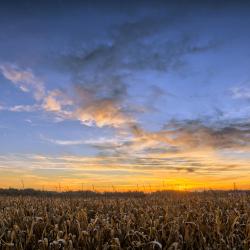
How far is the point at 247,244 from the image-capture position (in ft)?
32.6

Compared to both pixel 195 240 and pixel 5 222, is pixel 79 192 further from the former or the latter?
pixel 195 240

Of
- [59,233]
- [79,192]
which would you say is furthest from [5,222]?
[79,192]

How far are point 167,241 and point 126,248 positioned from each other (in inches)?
37.3

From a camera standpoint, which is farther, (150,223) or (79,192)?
(79,192)

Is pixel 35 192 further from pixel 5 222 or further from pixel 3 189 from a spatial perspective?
pixel 5 222

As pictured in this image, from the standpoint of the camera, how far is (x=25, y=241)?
1030 centimetres

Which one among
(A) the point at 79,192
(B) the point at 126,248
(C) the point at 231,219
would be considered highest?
(A) the point at 79,192

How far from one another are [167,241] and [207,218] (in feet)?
11.4

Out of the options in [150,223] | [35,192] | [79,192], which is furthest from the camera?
[35,192]

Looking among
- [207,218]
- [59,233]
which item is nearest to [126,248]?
[59,233]

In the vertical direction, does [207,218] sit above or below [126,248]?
above

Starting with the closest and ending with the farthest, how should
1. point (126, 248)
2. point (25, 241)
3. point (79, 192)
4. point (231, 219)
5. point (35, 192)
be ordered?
point (126, 248)
point (25, 241)
point (231, 219)
point (79, 192)
point (35, 192)

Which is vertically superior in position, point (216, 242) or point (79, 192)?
point (79, 192)

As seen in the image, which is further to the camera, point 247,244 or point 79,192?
point 79,192
